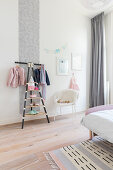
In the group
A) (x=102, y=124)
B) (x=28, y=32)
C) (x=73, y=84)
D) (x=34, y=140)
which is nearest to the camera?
(x=102, y=124)

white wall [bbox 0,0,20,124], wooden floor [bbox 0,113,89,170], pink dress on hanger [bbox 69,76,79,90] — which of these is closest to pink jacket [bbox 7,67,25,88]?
white wall [bbox 0,0,20,124]

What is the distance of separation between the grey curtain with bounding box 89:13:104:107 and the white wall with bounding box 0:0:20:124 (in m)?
2.39

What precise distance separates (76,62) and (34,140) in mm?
2582

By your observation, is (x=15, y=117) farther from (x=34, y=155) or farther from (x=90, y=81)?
(x=90, y=81)

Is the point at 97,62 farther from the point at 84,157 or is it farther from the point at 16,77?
the point at 84,157

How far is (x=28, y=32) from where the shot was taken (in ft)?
10.0

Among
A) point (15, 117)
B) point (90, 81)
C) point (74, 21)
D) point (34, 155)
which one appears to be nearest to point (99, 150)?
point (34, 155)

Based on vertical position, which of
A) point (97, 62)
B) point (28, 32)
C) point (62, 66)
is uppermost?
point (28, 32)

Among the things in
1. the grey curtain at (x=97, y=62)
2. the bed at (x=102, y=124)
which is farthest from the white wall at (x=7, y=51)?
the grey curtain at (x=97, y=62)

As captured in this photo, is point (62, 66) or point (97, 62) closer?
point (62, 66)

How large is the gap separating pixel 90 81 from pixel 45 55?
1.79 m

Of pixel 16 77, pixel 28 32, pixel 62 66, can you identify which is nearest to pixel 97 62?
pixel 62 66

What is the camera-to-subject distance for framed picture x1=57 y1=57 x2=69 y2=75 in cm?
348

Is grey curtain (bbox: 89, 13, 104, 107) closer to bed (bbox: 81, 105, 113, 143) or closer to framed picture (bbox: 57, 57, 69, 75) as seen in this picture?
framed picture (bbox: 57, 57, 69, 75)
